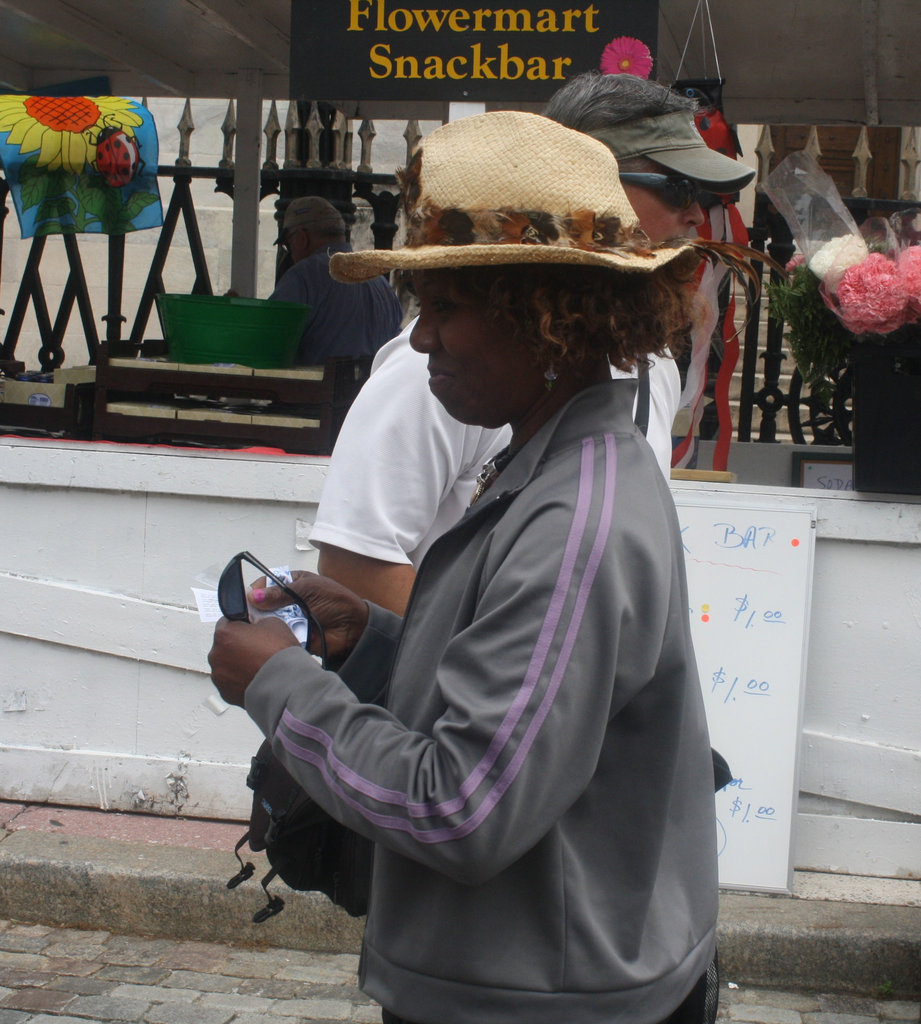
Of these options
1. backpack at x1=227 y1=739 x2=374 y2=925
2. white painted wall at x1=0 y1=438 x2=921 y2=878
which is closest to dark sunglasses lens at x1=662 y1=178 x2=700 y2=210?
backpack at x1=227 y1=739 x2=374 y2=925

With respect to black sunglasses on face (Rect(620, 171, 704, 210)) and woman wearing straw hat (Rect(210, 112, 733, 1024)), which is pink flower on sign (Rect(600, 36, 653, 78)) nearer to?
black sunglasses on face (Rect(620, 171, 704, 210))

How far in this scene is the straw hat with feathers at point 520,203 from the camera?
1340mm

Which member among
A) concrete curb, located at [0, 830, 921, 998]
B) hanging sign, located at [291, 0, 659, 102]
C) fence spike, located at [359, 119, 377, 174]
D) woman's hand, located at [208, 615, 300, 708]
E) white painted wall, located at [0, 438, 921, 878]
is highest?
fence spike, located at [359, 119, 377, 174]

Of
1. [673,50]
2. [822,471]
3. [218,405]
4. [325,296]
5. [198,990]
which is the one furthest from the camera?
[325,296]

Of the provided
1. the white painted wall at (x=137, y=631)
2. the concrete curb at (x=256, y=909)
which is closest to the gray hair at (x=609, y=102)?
the white painted wall at (x=137, y=631)

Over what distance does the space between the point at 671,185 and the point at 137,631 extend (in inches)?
98.5

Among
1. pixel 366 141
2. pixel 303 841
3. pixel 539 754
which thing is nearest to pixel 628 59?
pixel 303 841

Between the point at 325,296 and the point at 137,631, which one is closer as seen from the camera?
the point at 137,631

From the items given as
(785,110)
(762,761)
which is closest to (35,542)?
(762,761)

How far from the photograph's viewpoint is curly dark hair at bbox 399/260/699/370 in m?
1.36

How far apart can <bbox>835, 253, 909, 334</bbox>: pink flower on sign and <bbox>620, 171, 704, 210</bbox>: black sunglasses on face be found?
1.32 metres

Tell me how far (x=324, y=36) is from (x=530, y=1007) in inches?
125

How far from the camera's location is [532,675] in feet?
3.88

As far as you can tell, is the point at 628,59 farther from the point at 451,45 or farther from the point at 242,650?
the point at 242,650
